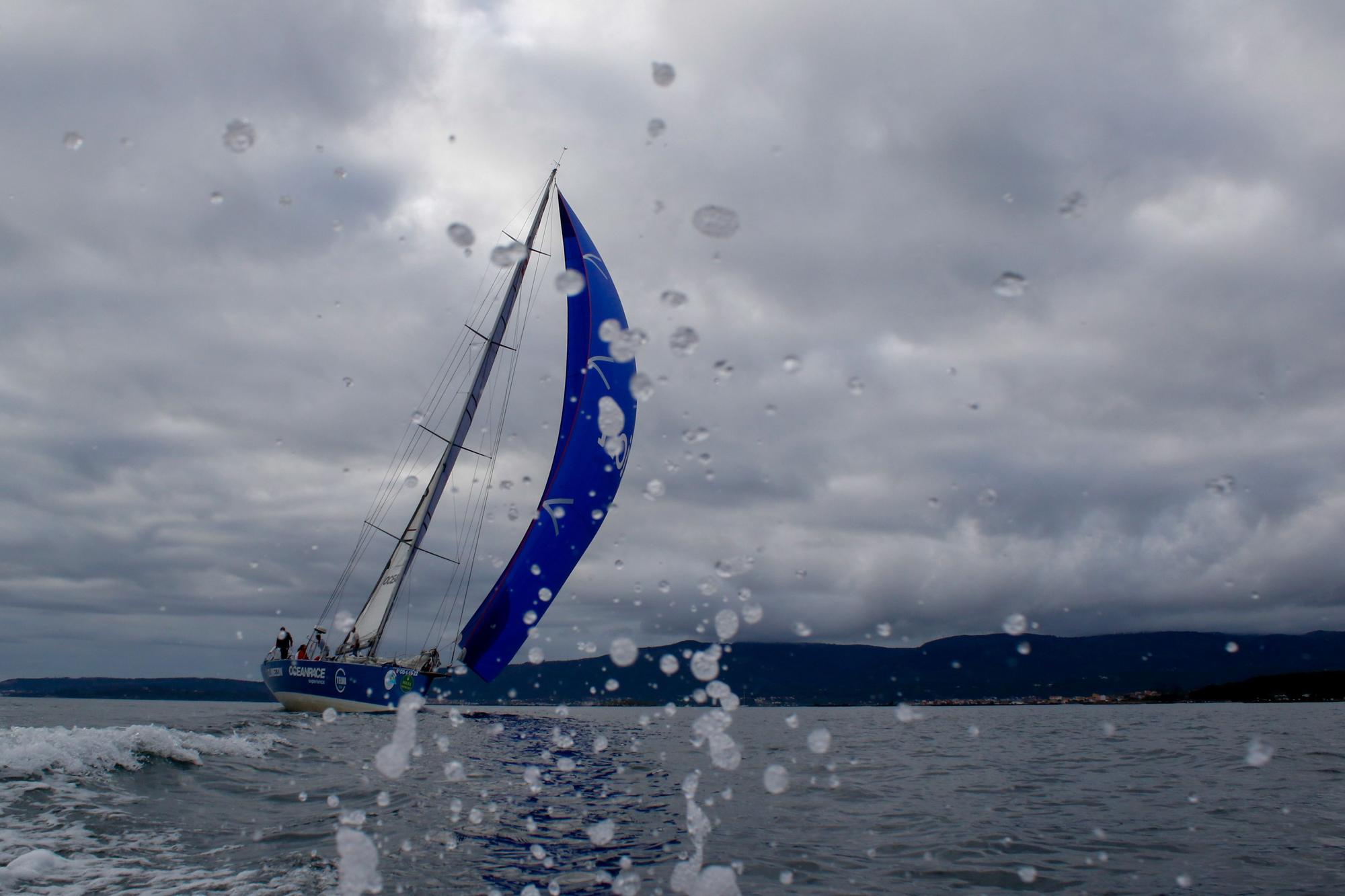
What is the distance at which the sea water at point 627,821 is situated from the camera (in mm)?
5719

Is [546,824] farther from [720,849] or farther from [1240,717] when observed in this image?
[1240,717]

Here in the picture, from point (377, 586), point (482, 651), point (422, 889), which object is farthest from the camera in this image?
point (377, 586)

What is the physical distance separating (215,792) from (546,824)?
13.1 ft

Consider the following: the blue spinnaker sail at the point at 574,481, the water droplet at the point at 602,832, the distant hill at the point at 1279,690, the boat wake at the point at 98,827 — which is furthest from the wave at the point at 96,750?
the distant hill at the point at 1279,690

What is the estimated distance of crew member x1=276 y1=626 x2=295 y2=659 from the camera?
23.2 meters

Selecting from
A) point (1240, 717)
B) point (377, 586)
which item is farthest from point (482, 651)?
point (1240, 717)

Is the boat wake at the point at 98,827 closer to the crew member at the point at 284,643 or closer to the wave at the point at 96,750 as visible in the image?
the wave at the point at 96,750

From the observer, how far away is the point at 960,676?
195 meters

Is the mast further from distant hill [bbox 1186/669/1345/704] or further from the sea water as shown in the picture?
distant hill [bbox 1186/669/1345/704]

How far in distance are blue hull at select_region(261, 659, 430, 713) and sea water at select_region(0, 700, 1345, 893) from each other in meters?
6.90

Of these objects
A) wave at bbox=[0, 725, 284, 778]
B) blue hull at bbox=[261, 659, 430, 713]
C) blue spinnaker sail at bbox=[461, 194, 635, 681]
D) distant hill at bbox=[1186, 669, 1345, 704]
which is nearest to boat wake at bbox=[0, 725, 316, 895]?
wave at bbox=[0, 725, 284, 778]

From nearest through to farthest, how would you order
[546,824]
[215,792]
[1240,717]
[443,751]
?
1. [546,824]
2. [215,792]
3. [443,751]
4. [1240,717]

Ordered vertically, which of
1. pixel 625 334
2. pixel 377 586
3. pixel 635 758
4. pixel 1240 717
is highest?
pixel 625 334

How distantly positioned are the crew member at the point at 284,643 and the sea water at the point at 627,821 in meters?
9.86
